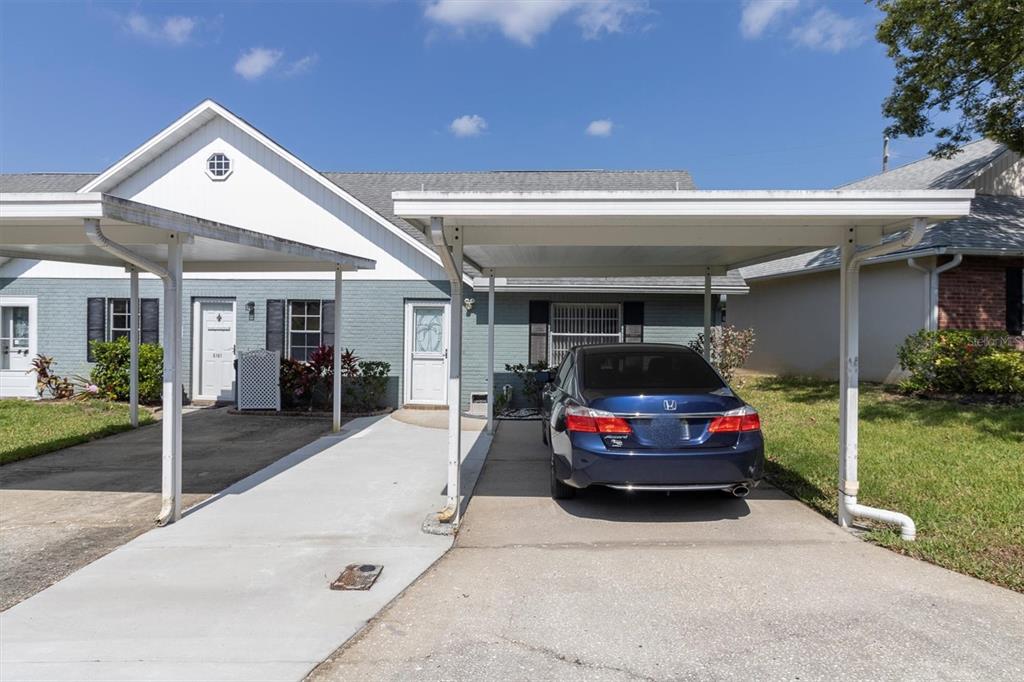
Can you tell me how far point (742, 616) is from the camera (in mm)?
3713

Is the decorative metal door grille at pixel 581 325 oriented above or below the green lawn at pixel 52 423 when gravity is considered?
above

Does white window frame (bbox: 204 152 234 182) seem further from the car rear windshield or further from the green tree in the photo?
the green tree

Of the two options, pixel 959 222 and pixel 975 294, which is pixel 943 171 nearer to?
pixel 959 222

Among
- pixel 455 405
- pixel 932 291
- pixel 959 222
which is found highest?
pixel 959 222

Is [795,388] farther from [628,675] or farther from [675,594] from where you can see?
[628,675]

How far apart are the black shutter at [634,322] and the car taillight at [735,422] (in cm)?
731

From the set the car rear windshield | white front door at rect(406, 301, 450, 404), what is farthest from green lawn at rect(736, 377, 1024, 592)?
white front door at rect(406, 301, 450, 404)

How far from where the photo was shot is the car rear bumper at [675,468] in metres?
5.09

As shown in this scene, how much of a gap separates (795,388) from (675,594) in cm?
1137

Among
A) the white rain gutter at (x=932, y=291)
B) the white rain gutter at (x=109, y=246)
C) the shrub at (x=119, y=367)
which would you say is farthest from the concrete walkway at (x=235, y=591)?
the white rain gutter at (x=932, y=291)

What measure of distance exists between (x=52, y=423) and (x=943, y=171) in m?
19.5

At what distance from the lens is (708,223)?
529 centimetres

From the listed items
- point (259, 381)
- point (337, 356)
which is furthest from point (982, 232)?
point (259, 381)

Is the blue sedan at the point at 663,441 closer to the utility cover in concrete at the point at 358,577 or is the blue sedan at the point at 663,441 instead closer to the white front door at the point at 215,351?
the utility cover in concrete at the point at 358,577
